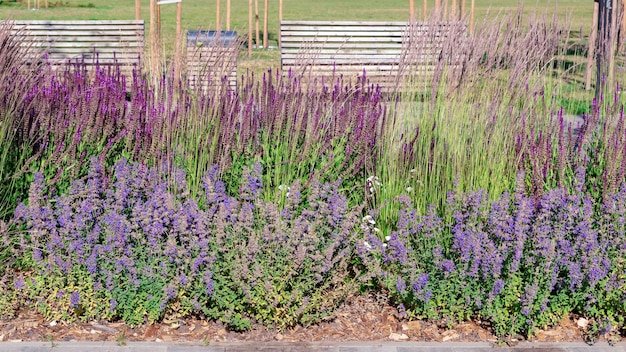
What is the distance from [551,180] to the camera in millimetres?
5121

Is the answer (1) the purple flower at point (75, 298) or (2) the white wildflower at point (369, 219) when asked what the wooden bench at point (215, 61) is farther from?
(1) the purple flower at point (75, 298)

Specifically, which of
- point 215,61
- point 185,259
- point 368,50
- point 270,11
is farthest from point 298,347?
point 270,11

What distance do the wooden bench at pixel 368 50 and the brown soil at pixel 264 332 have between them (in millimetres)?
1562

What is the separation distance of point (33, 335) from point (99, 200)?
80 centimetres

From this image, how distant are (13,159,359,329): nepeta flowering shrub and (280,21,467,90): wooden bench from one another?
1.22 meters

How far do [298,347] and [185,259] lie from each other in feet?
2.11

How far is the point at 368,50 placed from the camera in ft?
37.5

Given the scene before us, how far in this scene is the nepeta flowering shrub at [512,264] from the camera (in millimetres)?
4109

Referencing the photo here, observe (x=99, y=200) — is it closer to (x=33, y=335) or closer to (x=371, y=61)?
(x=33, y=335)

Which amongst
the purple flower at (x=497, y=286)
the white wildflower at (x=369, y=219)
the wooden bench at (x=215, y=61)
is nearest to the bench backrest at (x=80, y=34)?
the wooden bench at (x=215, y=61)

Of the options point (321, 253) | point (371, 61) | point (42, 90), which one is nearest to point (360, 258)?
point (321, 253)

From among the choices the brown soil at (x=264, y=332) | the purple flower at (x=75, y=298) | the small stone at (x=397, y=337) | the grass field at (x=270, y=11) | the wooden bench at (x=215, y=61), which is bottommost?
the small stone at (x=397, y=337)

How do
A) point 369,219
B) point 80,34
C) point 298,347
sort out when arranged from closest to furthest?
point 298,347 → point 369,219 → point 80,34

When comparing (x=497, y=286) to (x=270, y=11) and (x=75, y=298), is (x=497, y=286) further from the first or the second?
(x=270, y=11)
